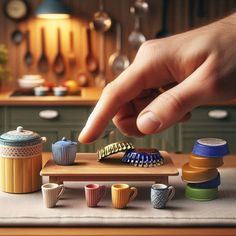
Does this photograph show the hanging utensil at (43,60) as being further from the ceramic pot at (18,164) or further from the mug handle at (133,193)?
the mug handle at (133,193)

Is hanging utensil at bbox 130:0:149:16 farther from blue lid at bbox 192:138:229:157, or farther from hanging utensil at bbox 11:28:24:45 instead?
blue lid at bbox 192:138:229:157

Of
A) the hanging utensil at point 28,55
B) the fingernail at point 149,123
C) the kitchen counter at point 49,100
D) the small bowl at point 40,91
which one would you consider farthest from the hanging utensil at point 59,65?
the fingernail at point 149,123

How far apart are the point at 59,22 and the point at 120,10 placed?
42 cm

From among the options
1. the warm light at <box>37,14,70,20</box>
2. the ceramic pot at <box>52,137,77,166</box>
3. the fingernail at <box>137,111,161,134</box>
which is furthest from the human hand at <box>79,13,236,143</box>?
the warm light at <box>37,14,70,20</box>

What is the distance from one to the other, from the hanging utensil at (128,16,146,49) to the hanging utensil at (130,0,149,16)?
0.05 m

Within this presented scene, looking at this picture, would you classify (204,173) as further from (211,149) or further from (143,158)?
(143,158)

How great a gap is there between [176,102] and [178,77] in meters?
0.20

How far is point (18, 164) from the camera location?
1.53 metres

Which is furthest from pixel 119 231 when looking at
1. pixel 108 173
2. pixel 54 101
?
pixel 54 101

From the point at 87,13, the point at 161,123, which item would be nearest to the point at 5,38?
the point at 87,13

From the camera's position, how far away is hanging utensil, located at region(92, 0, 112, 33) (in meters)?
3.78

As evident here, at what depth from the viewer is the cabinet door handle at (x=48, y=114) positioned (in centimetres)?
336

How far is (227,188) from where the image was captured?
1585mm

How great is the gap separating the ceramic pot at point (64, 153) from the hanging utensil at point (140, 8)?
2346 millimetres
